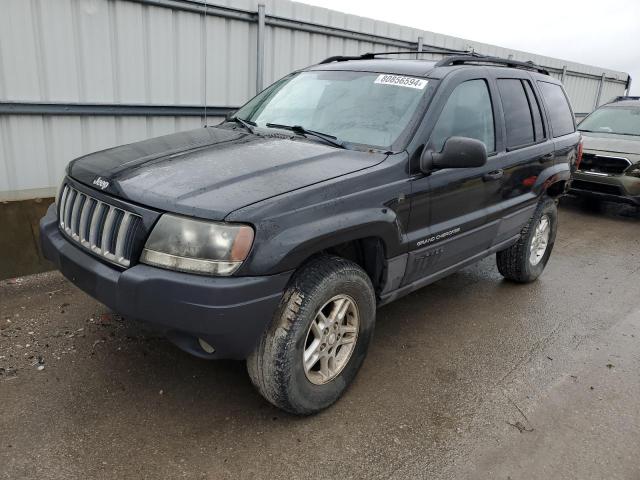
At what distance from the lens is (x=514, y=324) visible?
419 centimetres

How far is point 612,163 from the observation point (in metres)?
7.84

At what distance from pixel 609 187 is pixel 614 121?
1857 mm

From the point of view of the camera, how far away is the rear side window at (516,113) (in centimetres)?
406

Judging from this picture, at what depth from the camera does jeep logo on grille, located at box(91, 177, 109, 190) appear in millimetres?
2697

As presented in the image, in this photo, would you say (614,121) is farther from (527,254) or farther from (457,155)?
(457,155)

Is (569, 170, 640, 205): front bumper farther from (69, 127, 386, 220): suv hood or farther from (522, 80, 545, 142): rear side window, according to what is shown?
(69, 127, 386, 220): suv hood

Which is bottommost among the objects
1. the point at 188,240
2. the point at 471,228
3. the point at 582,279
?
the point at 582,279

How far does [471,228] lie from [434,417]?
1.39 m

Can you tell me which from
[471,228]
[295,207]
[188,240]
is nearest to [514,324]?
[471,228]

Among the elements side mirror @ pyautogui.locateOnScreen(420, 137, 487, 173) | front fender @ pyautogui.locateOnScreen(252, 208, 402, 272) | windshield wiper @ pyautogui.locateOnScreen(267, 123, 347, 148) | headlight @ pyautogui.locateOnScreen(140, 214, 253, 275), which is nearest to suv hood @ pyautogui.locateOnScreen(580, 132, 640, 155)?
side mirror @ pyautogui.locateOnScreen(420, 137, 487, 173)

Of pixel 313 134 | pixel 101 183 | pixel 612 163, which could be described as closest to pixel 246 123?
pixel 313 134

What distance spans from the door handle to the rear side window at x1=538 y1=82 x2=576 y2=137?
1250 mm

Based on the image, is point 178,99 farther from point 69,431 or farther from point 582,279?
point 582,279

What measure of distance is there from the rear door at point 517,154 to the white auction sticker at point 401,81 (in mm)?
853
